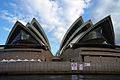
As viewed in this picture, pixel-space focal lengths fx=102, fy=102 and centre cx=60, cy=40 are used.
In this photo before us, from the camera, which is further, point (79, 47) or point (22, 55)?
point (79, 47)

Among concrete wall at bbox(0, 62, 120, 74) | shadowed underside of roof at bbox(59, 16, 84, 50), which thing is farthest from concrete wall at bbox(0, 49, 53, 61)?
shadowed underside of roof at bbox(59, 16, 84, 50)

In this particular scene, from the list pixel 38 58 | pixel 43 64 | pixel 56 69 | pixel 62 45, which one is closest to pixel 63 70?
pixel 56 69

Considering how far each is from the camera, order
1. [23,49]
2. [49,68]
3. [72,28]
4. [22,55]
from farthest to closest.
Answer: [72,28], [23,49], [22,55], [49,68]

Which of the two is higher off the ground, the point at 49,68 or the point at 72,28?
the point at 72,28

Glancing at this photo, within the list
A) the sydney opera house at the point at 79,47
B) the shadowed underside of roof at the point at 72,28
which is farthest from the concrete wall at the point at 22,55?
the shadowed underside of roof at the point at 72,28

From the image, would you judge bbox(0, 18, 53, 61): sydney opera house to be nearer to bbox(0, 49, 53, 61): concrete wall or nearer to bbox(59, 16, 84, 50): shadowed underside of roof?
bbox(0, 49, 53, 61): concrete wall

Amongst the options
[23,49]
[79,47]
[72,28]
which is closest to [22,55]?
[23,49]

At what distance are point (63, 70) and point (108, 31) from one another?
3238 centimetres

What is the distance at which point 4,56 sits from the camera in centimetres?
3544

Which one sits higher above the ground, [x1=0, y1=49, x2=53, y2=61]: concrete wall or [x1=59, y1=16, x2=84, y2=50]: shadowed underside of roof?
[x1=59, y1=16, x2=84, y2=50]: shadowed underside of roof

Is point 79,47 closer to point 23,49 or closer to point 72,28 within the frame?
point 72,28

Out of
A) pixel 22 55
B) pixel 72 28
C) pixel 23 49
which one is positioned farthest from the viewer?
pixel 72 28

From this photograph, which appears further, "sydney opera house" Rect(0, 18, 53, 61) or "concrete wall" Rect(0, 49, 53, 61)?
"sydney opera house" Rect(0, 18, 53, 61)

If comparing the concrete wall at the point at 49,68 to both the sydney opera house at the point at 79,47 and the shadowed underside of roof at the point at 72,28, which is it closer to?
the sydney opera house at the point at 79,47
